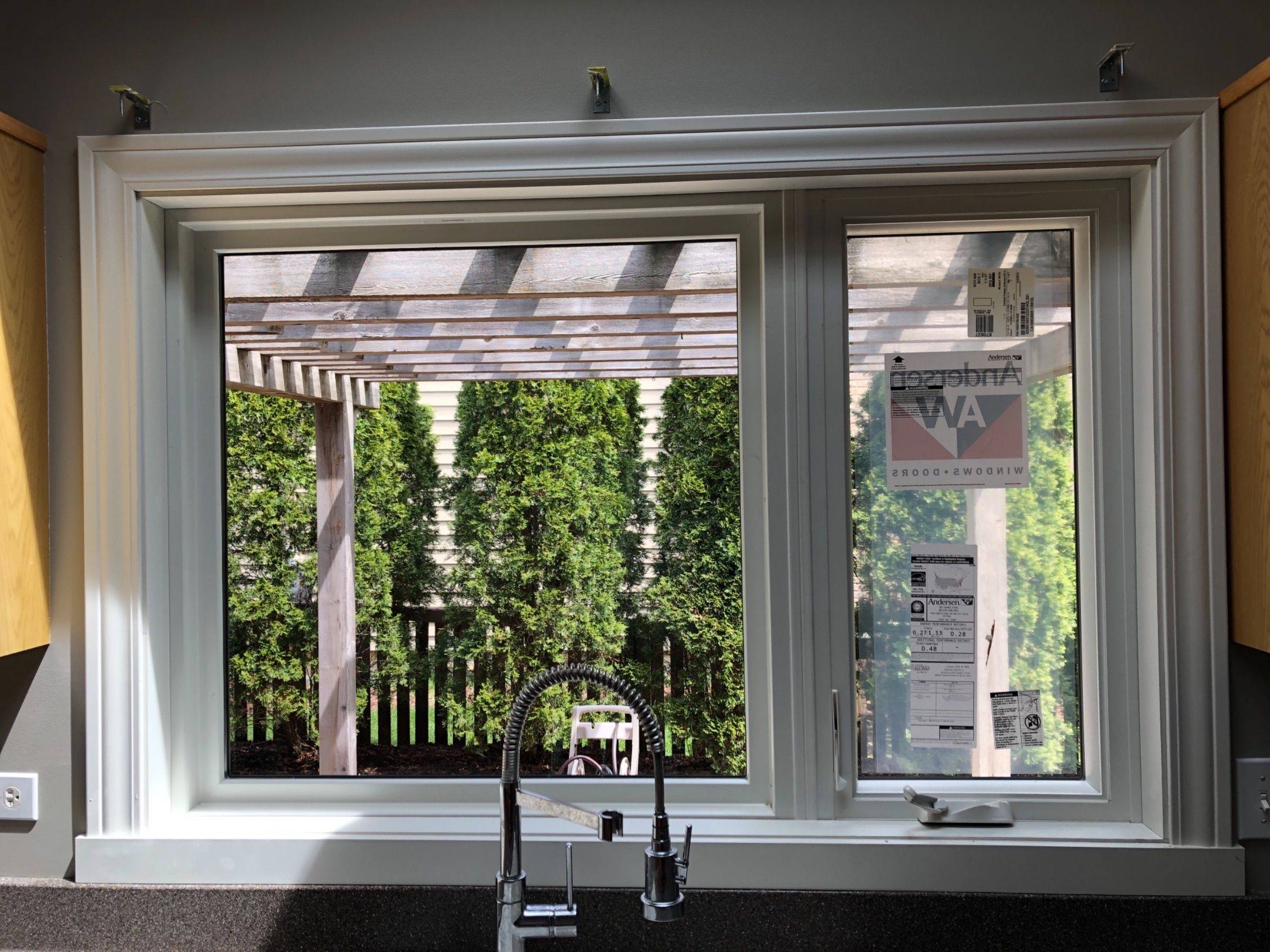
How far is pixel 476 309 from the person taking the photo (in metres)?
1.49

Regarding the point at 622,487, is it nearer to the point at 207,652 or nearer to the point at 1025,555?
the point at 1025,555

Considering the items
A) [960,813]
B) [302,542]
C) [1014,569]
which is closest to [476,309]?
[302,542]

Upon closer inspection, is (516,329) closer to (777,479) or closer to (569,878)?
(777,479)

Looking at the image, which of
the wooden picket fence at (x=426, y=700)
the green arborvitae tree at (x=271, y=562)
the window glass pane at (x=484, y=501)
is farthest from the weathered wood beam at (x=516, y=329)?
the wooden picket fence at (x=426, y=700)

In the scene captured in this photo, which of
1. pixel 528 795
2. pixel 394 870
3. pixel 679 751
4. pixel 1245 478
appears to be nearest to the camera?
pixel 528 795

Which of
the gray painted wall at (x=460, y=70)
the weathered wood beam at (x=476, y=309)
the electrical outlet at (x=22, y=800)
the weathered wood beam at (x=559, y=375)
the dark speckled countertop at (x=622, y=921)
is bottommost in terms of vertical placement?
the dark speckled countertop at (x=622, y=921)

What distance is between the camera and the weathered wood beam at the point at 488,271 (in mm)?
1452

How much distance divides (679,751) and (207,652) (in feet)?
2.78

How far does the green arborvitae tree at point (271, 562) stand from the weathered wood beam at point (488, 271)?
8.4 inches

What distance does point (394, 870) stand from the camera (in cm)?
134

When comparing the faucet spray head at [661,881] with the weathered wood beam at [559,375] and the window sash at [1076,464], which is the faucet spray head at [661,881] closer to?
the window sash at [1076,464]

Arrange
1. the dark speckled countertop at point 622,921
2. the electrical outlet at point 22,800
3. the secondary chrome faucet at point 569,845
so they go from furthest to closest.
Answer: the electrical outlet at point 22,800 < the dark speckled countertop at point 622,921 < the secondary chrome faucet at point 569,845

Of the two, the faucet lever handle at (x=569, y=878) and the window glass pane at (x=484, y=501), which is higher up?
the window glass pane at (x=484, y=501)

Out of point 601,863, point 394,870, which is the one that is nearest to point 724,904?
point 601,863
